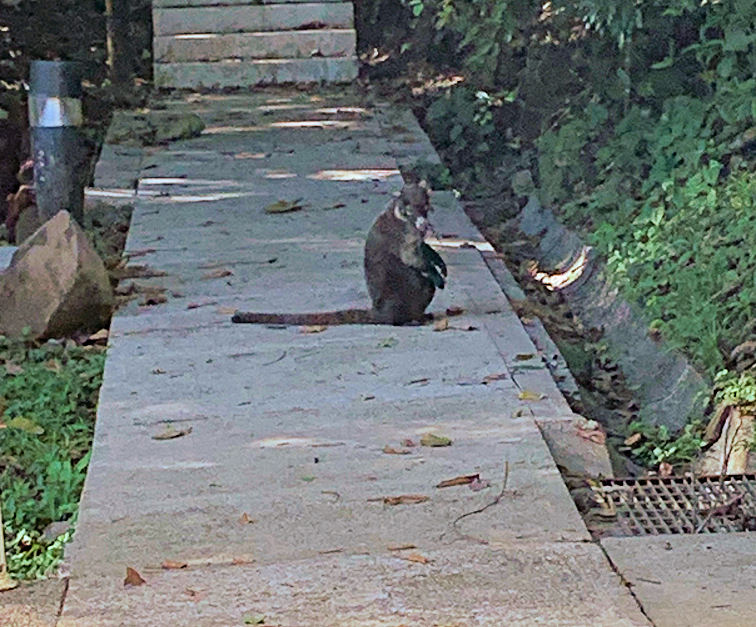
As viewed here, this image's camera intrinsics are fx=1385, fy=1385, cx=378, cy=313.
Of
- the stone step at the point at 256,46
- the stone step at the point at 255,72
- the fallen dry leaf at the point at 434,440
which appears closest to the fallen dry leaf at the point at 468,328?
the fallen dry leaf at the point at 434,440

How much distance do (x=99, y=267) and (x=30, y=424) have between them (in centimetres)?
125

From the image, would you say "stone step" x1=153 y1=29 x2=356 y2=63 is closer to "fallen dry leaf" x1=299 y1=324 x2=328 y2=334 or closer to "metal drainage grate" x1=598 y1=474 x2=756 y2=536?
"fallen dry leaf" x1=299 y1=324 x2=328 y2=334

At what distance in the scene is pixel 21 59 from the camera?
1127 centimetres

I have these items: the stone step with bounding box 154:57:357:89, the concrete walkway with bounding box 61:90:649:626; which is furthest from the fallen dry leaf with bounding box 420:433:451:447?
the stone step with bounding box 154:57:357:89

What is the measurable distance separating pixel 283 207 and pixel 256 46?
4.66 metres

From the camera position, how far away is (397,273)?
588 centimetres

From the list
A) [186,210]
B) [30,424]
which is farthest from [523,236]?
[30,424]

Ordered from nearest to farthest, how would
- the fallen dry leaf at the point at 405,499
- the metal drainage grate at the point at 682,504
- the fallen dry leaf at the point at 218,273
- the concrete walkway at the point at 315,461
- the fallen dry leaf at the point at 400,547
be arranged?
the concrete walkway at the point at 315,461 → the fallen dry leaf at the point at 400,547 → the fallen dry leaf at the point at 405,499 → the metal drainage grate at the point at 682,504 → the fallen dry leaf at the point at 218,273

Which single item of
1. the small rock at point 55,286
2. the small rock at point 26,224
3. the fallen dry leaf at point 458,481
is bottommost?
the small rock at point 26,224

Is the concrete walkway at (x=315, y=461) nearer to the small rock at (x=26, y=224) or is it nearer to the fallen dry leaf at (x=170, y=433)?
the fallen dry leaf at (x=170, y=433)

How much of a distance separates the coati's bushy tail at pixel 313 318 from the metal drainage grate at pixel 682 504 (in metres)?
1.80

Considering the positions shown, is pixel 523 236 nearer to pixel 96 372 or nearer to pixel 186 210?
pixel 186 210

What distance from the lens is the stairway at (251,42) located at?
12383 millimetres

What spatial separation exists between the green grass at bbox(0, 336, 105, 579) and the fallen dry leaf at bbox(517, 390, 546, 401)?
156 cm
